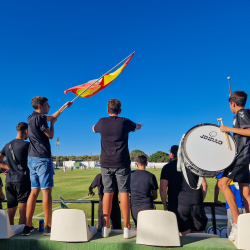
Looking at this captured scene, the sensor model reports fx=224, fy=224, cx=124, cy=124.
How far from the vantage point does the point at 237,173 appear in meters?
3.01

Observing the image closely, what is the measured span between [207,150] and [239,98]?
3.15 ft

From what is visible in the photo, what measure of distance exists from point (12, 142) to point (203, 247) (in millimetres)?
3361

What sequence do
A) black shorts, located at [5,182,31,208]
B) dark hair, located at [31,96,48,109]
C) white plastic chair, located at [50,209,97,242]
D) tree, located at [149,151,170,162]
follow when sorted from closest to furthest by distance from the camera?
white plastic chair, located at [50,209,97,242], dark hair, located at [31,96,48,109], black shorts, located at [5,182,31,208], tree, located at [149,151,170,162]

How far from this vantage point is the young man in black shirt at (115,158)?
3.14 metres

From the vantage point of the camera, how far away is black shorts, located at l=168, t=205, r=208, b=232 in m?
3.51

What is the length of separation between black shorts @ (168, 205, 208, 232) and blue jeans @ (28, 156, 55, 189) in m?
2.04

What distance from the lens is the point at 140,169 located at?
416 centimetres

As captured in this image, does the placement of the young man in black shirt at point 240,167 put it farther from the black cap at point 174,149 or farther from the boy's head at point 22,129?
the boy's head at point 22,129

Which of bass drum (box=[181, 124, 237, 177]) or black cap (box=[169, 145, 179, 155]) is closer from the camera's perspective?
bass drum (box=[181, 124, 237, 177])

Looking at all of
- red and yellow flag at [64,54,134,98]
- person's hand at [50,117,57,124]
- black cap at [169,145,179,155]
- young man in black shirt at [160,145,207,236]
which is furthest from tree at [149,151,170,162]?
person's hand at [50,117,57,124]

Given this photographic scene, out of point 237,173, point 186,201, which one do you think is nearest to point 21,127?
point 186,201

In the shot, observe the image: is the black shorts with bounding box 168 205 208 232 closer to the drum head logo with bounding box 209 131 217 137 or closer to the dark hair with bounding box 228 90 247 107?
the drum head logo with bounding box 209 131 217 137

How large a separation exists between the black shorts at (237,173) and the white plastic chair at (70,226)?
1.96 meters

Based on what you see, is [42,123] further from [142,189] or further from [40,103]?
[142,189]
